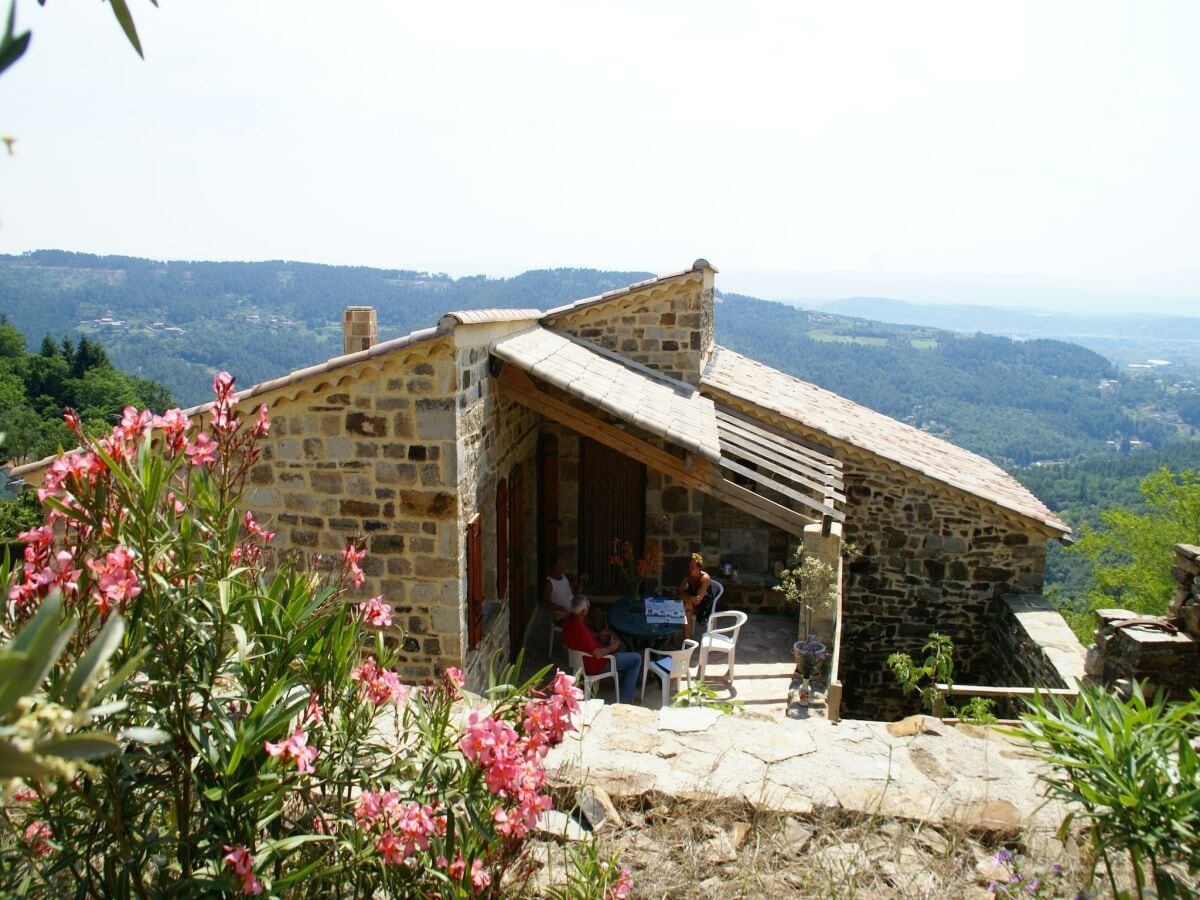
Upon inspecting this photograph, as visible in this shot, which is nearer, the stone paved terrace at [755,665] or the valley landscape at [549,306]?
the stone paved terrace at [755,665]

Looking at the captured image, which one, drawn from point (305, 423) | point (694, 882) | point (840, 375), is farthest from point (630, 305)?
point (840, 375)

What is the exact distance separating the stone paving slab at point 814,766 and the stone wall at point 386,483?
2141 mm

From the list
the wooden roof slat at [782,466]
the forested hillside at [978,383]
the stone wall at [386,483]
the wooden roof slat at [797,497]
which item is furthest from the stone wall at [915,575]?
the forested hillside at [978,383]

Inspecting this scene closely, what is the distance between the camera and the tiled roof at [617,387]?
289 inches

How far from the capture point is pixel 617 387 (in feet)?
28.1

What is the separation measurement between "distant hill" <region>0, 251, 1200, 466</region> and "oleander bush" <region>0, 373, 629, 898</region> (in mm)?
71721

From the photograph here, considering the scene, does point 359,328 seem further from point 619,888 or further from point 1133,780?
point 1133,780

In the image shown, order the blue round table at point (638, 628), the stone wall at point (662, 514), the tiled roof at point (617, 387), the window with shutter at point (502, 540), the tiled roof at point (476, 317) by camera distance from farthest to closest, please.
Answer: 1. the stone wall at point (662, 514)
2. the blue round table at point (638, 628)
3. the window with shutter at point (502, 540)
4. the tiled roof at point (617, 387)
5. the tiled roof at point (476, 317)

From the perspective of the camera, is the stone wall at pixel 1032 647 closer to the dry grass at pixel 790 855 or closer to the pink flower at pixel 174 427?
the dry grass at pixel 790 855

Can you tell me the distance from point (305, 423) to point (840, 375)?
96297mm

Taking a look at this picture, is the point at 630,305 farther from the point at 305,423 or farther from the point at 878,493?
the point at 305,423

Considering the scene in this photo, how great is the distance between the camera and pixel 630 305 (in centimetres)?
1132

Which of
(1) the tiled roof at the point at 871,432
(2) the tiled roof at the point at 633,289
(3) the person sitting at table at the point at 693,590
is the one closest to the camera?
(3) the person sitting at table at the point at 693,590

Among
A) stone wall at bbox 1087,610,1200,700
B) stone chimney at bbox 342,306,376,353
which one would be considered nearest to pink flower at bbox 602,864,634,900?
stone wall at bbox 1087,610,1200,700
